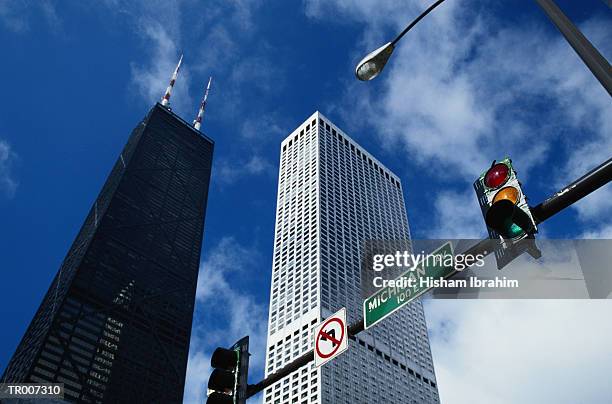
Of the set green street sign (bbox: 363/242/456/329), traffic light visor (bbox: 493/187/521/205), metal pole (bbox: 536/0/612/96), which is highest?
metal pole (bbox: 536/0/612/96)

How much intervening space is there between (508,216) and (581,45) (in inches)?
86.4

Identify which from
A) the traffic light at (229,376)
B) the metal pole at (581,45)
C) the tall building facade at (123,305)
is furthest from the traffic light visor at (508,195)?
the tall building facade at (123,305)

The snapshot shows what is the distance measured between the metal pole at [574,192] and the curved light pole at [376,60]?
4.24 meters

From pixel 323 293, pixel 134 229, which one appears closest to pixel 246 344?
pixel 323 293

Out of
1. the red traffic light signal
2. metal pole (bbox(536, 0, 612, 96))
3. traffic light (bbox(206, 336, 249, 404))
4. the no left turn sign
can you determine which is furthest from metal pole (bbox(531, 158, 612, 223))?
traffic light (bbox(206, 336, 249, 404))

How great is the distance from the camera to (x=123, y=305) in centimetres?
15300

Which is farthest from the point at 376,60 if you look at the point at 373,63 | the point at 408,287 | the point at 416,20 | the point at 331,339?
the point at 331,339

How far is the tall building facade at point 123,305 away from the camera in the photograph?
13412 centimetres

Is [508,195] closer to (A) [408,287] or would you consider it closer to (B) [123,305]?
(A) [408,287]

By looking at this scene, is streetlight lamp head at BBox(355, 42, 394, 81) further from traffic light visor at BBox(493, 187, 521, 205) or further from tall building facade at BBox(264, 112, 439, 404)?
tall building facade at BBox(264, 112, 439, 404)

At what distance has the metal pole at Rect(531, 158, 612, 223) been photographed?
18.7ft

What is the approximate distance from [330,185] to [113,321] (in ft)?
241

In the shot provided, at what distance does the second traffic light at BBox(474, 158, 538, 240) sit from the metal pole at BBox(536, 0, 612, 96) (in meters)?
1.30

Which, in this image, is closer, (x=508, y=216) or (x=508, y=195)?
(x=508, y=216)
